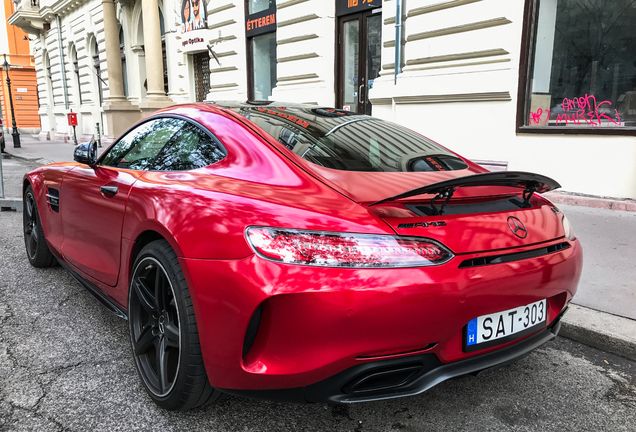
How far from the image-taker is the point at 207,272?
1.75 meters

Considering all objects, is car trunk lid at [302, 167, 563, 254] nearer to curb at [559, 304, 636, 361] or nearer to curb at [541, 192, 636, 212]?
curb at [559, 304, 636, 361]

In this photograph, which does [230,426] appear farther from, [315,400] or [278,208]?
[278,208]

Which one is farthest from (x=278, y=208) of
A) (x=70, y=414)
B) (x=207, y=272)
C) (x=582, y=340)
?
(x=582, y=340)

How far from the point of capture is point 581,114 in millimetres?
6531

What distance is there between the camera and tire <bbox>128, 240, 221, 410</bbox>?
185 cm

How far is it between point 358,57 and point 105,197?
8286 millimetres

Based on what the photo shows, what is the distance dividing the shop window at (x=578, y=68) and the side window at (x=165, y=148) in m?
5.62

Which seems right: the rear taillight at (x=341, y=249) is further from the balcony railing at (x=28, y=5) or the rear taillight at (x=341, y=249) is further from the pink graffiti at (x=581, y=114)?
the balcony railing at (x=28, y=5)

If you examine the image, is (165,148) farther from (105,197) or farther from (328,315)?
(328,315)

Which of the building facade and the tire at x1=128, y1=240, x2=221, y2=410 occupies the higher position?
the building facade

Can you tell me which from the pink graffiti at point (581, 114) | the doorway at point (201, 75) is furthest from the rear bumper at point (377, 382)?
the doorway at point (201, 75)

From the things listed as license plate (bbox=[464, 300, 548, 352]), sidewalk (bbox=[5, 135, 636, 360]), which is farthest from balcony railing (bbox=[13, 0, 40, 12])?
license plate (bbox=[464, 300, 548, 352])

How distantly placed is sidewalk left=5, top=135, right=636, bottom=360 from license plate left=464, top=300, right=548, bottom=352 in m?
1.13

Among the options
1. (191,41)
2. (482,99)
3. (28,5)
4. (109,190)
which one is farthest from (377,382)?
(28,5)
